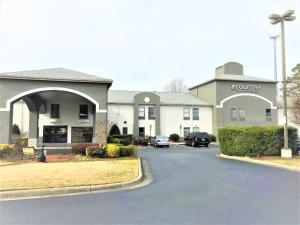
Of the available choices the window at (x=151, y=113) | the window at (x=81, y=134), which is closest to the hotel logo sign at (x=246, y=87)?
the window at (x=151, y=113)

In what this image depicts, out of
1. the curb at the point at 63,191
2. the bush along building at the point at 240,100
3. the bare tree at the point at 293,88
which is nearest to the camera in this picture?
the curb at the point at 63,191

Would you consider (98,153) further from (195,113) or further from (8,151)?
(195,113)

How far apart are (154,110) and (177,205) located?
1455 inches

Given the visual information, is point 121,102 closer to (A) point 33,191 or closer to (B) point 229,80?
(B) point 229,80

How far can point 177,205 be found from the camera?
7.55 m

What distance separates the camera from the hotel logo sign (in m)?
46.8

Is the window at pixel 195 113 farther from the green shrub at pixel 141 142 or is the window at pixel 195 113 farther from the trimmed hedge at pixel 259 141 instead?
the trimmed hedge at pixel 259 141

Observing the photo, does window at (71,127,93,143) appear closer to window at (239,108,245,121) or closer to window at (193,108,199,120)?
window at (193,108,199,120)

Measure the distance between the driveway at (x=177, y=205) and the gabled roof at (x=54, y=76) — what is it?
15663mm

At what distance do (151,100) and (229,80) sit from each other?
12.5 meters

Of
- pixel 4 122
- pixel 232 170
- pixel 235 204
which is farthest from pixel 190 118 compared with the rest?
pixel 235 204

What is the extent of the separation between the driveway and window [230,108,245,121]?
36051 mm

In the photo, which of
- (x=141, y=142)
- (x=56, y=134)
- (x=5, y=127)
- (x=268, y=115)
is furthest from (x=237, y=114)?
(x=5, y=127)

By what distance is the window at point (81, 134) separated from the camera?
36875mm
